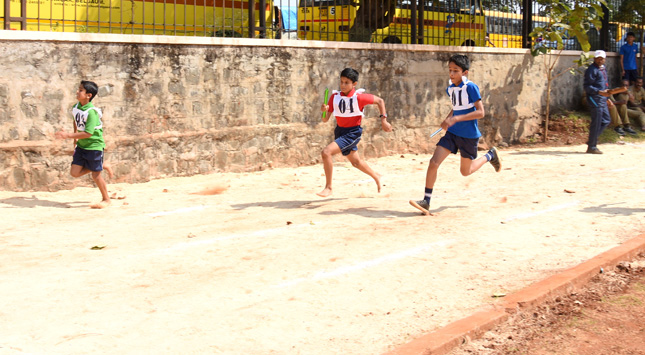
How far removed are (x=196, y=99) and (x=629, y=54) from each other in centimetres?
1247

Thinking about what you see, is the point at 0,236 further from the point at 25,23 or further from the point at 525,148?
the point at 525,148

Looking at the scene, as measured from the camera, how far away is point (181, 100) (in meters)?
10.4

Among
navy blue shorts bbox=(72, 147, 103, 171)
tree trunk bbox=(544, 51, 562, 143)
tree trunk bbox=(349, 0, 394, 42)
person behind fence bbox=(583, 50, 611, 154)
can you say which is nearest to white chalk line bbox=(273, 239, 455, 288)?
navy blue shorts bbox=(72, 147, 103, 171)

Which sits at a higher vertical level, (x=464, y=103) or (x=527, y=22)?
(x=527, y=22)

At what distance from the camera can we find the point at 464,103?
812cm

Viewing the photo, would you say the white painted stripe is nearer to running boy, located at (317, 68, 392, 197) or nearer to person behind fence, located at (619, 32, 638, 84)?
running boy, located at (317, 68, 392, 197)

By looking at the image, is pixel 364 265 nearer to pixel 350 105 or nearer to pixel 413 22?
pixel 350 105

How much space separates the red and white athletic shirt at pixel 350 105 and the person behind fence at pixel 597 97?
658cm

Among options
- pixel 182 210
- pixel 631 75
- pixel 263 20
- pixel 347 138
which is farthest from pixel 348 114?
pixel 631 75

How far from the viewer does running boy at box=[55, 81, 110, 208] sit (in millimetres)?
8539

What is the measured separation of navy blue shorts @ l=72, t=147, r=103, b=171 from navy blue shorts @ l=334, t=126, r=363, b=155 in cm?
269

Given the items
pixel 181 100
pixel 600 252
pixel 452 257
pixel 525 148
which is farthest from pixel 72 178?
pixel 525 148

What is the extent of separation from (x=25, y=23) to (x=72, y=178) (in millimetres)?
1938

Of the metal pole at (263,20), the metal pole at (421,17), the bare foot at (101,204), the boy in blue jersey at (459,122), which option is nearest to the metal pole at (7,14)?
the bare foot at (101,204)
